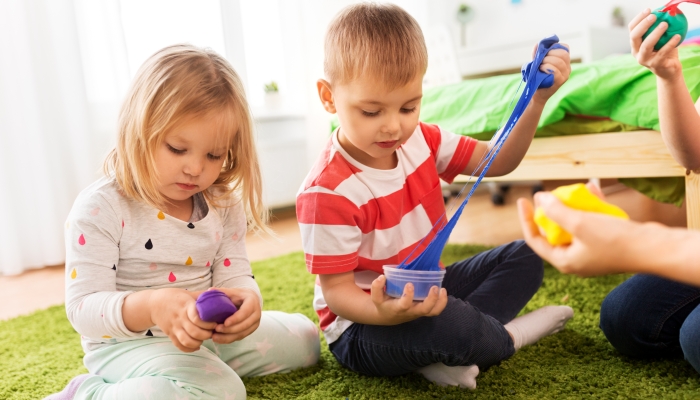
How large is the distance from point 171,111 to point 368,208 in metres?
0.32

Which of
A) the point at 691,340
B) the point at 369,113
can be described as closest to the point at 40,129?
the point at 369,113

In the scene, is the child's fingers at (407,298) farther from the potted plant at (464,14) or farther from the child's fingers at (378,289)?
the potted plant at (464,14)

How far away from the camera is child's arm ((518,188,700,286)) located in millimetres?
490

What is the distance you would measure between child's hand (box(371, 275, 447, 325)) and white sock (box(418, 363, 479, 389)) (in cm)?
15

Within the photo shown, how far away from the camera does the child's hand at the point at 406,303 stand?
2.48 ft

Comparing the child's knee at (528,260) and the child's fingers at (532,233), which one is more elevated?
the child's fingers at (532,233)

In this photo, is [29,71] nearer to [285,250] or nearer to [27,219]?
[27,219]

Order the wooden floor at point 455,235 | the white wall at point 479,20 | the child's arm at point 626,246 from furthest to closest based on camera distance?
the white wall at point 479,20 < the wooden floor at point 455,235 < the child's arm at point 626,246

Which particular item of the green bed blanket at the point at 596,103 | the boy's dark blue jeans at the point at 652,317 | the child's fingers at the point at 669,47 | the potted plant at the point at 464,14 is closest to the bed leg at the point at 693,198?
the green bed blanket at the point at 596,103

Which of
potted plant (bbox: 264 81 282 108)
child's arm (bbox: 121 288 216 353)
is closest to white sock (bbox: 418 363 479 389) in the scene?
child's arm (bbox: 121 288 216 353)

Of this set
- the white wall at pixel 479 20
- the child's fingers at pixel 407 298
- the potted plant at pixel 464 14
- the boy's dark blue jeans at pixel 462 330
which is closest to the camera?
the child's fingers at pixel 407 298

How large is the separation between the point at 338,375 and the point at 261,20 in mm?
2199

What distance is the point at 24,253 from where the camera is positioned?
2006 mm

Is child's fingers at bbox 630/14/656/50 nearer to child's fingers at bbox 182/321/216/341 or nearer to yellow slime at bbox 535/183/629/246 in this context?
yellow slime at bbox 535/183/629/246
